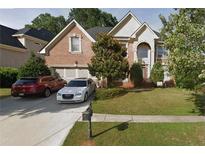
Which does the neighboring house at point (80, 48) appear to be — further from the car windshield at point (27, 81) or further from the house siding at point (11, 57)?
the car windshield at point (27, 81)

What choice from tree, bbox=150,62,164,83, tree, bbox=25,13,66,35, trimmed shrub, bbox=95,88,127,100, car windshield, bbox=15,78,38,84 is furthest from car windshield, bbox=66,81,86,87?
tree, bbox=25,13,66,35

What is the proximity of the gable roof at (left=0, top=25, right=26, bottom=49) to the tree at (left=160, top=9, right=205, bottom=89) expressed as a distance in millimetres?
20033

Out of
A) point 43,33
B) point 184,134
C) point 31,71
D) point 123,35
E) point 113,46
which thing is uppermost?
point 43,33

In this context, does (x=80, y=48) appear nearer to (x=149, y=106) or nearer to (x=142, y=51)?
(x=142, y=51)

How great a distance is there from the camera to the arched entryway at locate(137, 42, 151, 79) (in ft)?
82.0

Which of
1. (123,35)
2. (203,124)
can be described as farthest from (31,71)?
(203,124)

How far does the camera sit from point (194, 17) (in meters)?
11.0

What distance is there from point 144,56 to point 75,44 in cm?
703

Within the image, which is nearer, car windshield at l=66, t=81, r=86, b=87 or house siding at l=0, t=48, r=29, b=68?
car windshield at l=66, t=81, r=86, b=87

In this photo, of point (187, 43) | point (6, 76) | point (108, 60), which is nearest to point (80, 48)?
point (6, 76)

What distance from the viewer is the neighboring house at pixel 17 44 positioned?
25938mm

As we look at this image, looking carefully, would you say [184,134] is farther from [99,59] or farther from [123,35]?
[123,35]

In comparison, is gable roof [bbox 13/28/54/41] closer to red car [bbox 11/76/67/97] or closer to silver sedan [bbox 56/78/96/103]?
red car [bbox 11/76/67/97]

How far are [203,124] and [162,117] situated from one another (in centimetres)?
184
